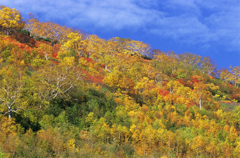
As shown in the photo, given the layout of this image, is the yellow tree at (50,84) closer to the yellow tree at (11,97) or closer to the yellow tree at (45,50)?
the yellow tree at (11,97)

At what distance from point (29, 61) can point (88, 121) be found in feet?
89.9

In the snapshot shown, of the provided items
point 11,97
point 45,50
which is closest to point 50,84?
point 11,97

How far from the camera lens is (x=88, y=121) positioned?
108 feet

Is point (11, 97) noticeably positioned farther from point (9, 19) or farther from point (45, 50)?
point (9, 19)

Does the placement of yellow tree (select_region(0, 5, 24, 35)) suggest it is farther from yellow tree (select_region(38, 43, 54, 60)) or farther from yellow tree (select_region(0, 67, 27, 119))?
yellow tree (select_region(0, 67, 27, 119))

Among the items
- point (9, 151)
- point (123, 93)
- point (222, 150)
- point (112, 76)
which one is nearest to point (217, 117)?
point (222, 150)

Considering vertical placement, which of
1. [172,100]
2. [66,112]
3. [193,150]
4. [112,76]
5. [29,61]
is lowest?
[193,150]

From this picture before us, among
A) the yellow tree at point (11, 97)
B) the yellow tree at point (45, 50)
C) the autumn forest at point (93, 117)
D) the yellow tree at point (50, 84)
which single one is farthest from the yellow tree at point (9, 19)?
the yellow tree at point (11, 97)

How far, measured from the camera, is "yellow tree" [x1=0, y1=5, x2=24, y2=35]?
61569 mm

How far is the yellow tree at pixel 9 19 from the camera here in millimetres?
61569

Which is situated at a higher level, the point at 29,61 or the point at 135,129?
the point at 29,61

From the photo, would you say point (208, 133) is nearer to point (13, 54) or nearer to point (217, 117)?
point (217, 117)

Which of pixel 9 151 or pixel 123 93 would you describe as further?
pixel 123 93

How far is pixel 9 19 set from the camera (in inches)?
2480
